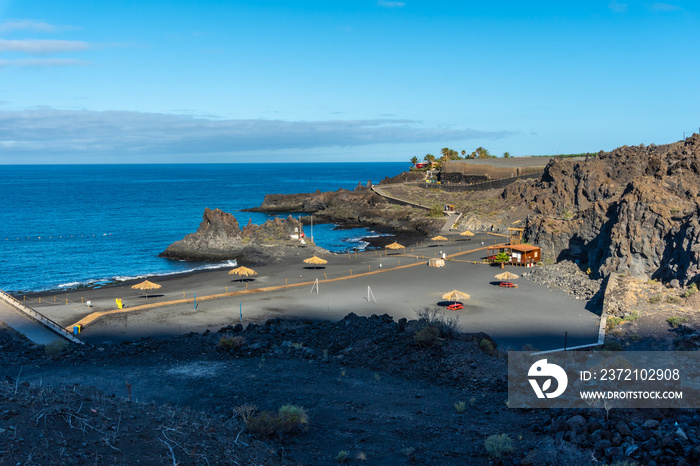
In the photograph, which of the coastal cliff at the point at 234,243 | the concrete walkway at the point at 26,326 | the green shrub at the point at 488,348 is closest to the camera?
the green shrub at the point at 488,348

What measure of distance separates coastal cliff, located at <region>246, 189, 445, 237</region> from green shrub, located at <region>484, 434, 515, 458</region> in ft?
212

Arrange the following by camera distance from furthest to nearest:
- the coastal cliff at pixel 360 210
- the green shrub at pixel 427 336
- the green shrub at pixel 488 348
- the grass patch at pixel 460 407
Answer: the coastal cliff at pixel 360 210, the green shrub at pixel 488 348, the green shrub at pixel 427 336, the grass patch at pixel 460 407

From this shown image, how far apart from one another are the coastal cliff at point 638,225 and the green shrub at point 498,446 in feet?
73.4

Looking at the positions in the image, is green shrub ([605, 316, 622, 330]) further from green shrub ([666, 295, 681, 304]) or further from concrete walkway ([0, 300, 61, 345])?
concrete walkway ([0, 300, 61, 345])

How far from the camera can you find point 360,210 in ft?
333

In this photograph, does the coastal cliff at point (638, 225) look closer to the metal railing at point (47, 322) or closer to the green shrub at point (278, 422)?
the green shrub at point (278, 422)

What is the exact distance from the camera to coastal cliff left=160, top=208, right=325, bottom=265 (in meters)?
58.7

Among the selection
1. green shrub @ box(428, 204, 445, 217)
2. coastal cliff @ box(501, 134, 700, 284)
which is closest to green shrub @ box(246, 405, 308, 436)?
coastal cliff @ box(501, 134, 700, 284)

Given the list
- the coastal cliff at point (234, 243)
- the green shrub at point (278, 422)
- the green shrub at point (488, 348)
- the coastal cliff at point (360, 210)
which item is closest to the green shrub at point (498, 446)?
the green shrub at point (278, 422)

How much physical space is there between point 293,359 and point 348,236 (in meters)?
58.7

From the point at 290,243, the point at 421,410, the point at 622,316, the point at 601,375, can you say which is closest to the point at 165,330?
the point at 421,410

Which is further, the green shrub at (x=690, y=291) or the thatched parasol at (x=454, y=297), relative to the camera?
the thatched parasol at (x=454, y=297)

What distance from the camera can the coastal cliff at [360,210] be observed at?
84.2 metres

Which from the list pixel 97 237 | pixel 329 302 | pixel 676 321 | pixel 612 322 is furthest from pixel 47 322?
pixel 97 237
